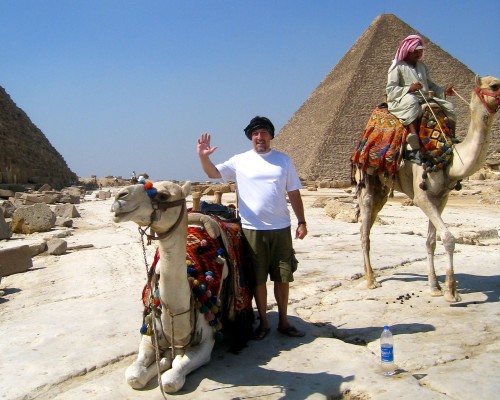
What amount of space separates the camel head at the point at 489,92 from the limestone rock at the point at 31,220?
8442mm

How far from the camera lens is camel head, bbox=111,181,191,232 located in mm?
2639

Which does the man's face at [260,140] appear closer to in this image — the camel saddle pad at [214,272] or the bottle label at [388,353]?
the camel saddle pad at [214,272]

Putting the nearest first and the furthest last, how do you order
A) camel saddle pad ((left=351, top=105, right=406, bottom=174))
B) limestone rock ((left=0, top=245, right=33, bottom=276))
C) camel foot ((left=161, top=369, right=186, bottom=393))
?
camel foot ((left=161, top=369, right=186, bottom=393)), camel saddle pad ((left=351, top=105, right=406, bottom=174)), limestone rock ((left=0, top=245, right=33, bottom=276))

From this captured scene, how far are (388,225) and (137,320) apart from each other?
7113mm

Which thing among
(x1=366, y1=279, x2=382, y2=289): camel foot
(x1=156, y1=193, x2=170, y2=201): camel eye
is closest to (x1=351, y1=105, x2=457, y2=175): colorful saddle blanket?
(x1=366, y1=279, x2=382, y2=289): camel foot

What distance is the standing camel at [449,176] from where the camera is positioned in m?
4.56

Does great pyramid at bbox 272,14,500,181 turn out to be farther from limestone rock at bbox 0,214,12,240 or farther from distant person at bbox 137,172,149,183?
distant person at bbox 137,172,149,183

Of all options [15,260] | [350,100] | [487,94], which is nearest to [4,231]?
[15,260]

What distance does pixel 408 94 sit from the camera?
509 cm

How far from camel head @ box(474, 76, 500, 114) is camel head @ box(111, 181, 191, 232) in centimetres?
291

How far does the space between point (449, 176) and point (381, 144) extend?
2.39ft

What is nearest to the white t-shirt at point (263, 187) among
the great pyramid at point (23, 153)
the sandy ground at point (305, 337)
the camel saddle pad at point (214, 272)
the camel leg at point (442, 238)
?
the camel saddle pad at point (214, 272)

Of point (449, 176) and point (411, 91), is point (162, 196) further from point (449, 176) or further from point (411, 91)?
point (411, 91)

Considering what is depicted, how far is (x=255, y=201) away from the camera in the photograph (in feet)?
12.4
